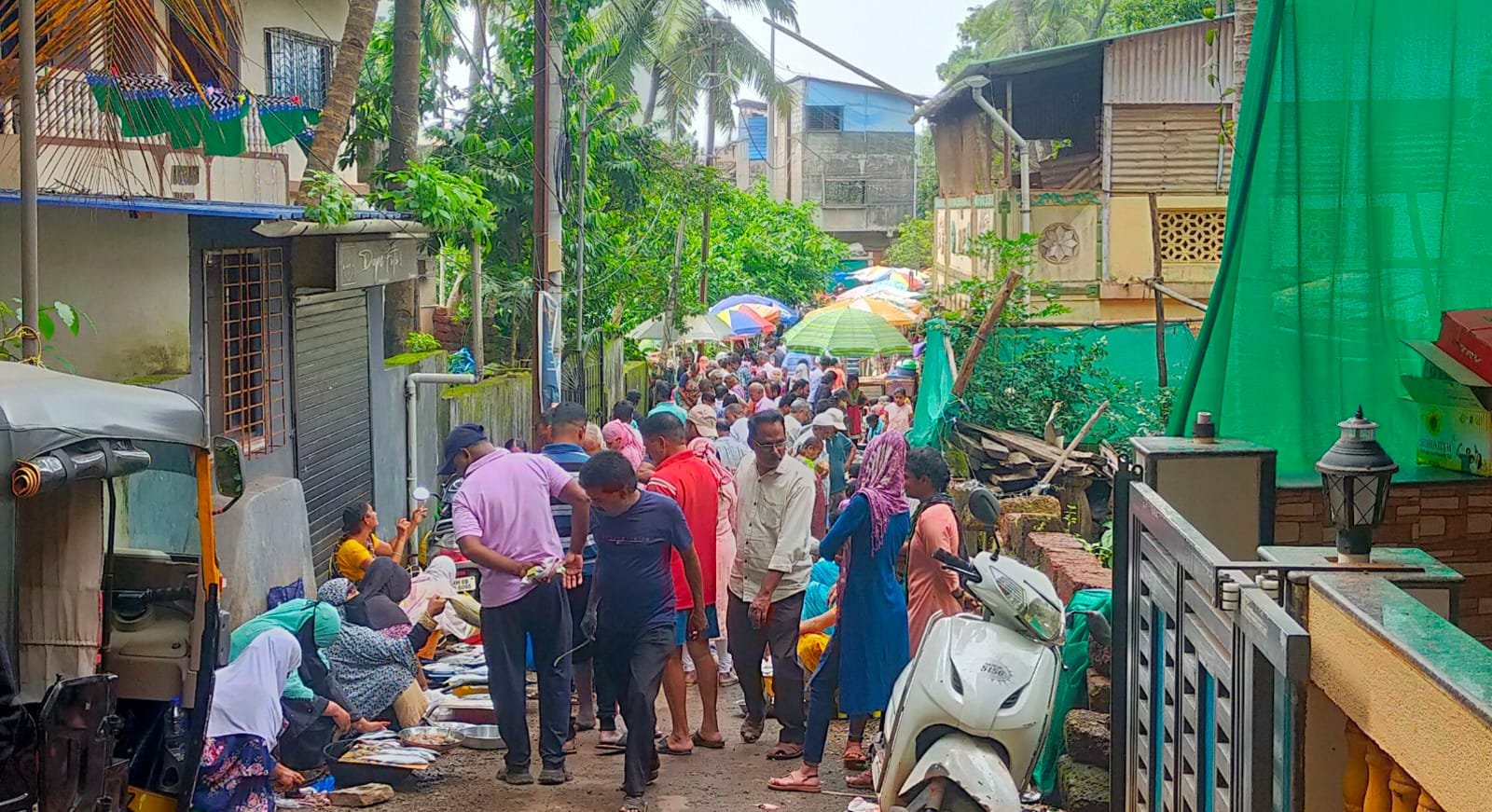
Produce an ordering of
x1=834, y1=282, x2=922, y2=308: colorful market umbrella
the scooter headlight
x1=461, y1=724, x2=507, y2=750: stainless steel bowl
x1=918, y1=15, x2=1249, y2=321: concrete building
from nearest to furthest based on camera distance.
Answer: the scooter headlight → x1=461, y1=724, x2=507, y2=750: stainless steel bowl → x1=918, y1=15, x2=1249, y2=321: concrete building → x1=834, y1=282, x2=922, y2=308: colorful market umbrella

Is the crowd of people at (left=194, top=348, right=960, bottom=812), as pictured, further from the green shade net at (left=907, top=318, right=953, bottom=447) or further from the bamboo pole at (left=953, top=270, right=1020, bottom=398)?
the green shade net at (left=907, top=318, right=953, bottom=447)

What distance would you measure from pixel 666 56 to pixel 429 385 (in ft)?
72.7

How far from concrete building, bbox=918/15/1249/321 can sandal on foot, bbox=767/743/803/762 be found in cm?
1062

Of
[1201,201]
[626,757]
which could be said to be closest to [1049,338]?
[1201,201]

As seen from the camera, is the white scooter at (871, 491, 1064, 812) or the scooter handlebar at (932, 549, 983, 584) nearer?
the white scooter at (871, 491, 1064, 812)

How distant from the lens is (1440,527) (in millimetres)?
6090

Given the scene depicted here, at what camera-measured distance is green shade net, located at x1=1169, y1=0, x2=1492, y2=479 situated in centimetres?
584

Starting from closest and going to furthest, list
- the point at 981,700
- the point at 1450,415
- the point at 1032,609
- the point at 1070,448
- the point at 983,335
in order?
the point at 1450,415 < the point at 981,700 < the point at 1032,609 < the point at 1070,448 < the point at 983,335

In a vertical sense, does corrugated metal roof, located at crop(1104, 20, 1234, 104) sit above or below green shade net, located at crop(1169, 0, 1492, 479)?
above

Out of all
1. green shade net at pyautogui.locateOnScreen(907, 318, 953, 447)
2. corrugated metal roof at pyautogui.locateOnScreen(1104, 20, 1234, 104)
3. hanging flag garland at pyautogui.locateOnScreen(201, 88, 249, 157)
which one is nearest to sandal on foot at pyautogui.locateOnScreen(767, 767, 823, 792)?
hanging flag garland at pyautogui.locateOnScreen(201, 88, 249, 157)

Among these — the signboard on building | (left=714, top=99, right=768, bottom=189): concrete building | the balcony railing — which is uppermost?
(left=714, top=99, right=768, bottom=189): concrete building

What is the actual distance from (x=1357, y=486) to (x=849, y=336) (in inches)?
637

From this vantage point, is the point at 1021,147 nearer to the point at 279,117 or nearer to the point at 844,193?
the point at 279,117

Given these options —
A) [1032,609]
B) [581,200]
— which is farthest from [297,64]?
[1032,609]
